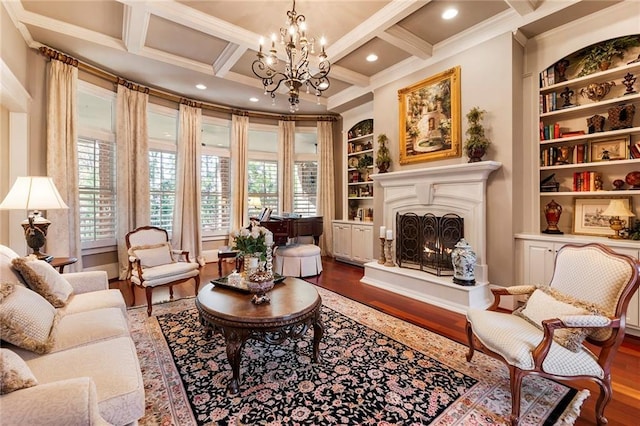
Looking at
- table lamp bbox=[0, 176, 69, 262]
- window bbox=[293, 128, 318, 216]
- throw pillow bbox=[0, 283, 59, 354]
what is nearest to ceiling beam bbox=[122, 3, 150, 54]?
table lamp bbox=[0, 176, 69, 262]

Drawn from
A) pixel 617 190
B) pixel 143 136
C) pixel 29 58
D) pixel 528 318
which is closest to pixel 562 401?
pixel 528 318

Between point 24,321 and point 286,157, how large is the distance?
5602 mm

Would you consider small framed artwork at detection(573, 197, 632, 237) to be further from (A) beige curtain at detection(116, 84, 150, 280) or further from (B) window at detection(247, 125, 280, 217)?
(A) beige curtain at detection(116, 84, 150, 280)

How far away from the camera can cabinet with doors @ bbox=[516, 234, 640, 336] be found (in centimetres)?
279

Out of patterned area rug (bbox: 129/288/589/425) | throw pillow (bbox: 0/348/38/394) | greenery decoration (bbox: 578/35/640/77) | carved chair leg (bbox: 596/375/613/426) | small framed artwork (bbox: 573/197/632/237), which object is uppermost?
greenery decoration (bbox: 578/35/640/77)

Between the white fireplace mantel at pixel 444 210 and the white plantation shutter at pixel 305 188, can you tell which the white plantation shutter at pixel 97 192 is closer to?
the white plantation shutter at pixel 305 188

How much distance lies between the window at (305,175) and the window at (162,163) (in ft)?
8.80

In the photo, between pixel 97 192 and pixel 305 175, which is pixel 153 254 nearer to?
pixel 97 192

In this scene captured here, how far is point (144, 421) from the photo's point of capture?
1.73 metres

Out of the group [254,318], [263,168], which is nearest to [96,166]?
[263,168]

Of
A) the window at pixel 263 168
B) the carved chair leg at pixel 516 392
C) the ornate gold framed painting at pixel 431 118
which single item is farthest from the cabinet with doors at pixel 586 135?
the window at pixel 263 168

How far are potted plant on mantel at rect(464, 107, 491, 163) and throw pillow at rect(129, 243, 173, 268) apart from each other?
14.1 feet

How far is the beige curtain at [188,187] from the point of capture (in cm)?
560

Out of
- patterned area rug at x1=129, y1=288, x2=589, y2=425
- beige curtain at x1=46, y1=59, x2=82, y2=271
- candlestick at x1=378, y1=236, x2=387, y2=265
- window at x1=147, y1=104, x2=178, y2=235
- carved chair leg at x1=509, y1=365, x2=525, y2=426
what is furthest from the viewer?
window at x1=147, y1=104, x2=178, y2=235
